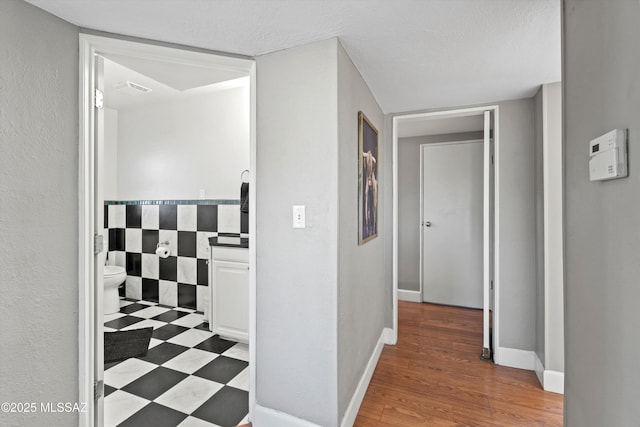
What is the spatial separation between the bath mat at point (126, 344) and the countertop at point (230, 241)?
3.34 ft

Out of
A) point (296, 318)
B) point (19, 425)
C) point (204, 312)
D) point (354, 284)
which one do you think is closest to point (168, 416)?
point (19, 425)

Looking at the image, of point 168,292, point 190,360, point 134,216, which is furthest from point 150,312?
point 190,360

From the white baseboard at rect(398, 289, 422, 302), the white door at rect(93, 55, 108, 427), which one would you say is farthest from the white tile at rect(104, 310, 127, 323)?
the white baseboard at rect(398, 289, 422, 302)

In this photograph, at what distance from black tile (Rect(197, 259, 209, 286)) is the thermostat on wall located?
10.9ft

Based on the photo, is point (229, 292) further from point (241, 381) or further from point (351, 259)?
point (351, 259)

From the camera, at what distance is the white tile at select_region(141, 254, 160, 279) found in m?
3.75

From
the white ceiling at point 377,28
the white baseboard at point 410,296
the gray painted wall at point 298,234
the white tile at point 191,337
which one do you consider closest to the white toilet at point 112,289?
the white tile at point 191,337

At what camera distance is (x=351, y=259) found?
184 centimetres

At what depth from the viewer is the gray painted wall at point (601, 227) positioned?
0.76 m

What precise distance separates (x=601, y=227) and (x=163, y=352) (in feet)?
9.58

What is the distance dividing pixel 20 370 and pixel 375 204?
2204mm

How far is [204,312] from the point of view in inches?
133

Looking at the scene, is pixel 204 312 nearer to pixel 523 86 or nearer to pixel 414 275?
pixel 414 275

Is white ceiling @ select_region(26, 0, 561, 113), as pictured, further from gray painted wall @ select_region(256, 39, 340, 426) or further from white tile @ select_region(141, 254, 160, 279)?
white tile @ select_region(141, 254, 160, 279)
